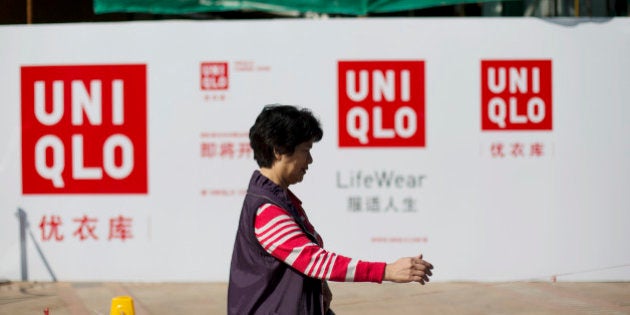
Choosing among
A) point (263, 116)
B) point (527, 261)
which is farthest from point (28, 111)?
point (263, 116)

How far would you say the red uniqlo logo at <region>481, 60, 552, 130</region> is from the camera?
9.25m

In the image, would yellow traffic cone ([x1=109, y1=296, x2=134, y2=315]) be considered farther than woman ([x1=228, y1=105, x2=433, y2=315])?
Yes

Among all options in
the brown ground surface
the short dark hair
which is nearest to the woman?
the short dark hair

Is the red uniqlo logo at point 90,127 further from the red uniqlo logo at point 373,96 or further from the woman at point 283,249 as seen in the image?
the woman at point 283,249

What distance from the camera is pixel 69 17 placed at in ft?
43.8

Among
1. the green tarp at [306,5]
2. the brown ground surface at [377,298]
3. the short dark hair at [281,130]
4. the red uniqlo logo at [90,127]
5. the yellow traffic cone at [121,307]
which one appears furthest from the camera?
the green tarp at [306,5]

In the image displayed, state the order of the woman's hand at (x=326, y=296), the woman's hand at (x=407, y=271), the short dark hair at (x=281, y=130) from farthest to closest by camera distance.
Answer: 1. the woman's hand at (x=326, y=296)
2. the short dark hair at (x=281, y=130)
3. the woman's hand at (x=407, y=271)

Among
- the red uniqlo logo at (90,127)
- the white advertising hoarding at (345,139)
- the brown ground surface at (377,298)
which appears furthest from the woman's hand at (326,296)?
the red uniqlo logo at (90,127)

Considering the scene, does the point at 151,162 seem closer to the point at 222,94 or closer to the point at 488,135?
the point at 222,94

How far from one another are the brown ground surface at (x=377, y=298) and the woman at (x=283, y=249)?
15.5 ft

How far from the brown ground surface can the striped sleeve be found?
480 centimetres

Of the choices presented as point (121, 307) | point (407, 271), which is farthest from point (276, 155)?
point (121, 307)

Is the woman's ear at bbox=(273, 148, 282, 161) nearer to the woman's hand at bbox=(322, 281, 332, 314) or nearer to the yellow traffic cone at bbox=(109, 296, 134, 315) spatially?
the woman's hand at bbox=(322, 281, 332, 314)

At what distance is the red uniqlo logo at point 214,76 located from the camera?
30.5 feet
